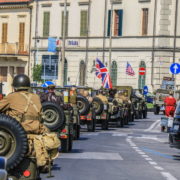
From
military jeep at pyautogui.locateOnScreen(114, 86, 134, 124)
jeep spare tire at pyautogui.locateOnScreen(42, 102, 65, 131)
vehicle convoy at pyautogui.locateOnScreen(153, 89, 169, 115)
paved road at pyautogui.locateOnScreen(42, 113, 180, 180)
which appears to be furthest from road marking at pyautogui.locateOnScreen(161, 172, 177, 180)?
vehicle convoy at pyautogui.locateOnScreen(153, 89, 169, 115)

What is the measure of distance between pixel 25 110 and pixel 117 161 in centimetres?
849

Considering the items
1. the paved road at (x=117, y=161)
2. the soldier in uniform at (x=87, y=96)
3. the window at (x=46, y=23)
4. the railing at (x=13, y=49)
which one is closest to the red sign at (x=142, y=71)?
the window at (x=46, y=23)

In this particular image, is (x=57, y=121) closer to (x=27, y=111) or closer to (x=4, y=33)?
(x=27, y=111)

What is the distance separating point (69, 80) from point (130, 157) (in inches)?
2113

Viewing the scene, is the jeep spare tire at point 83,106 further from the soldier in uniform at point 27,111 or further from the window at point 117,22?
the window at point 117,22

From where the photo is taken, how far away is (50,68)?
76.5 meters

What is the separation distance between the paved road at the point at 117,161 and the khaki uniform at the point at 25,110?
399 cm

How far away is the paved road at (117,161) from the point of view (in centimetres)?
1686

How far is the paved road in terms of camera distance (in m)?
16.9

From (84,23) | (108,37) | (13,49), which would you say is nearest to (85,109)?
(108,37)

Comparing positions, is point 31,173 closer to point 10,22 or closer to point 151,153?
point 151,153

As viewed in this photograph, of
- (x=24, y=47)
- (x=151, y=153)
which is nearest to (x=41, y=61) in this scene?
(x=24, y=47)

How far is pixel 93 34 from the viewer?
73812 mm

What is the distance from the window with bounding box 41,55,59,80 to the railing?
374cm
